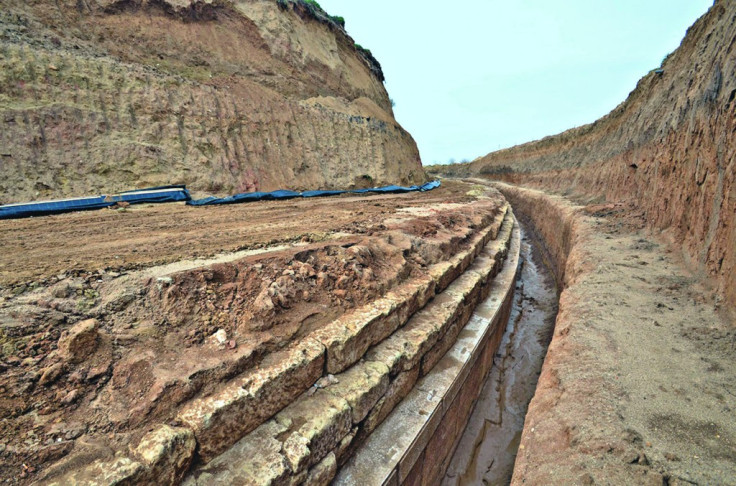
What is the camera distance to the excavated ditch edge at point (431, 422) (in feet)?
7.61

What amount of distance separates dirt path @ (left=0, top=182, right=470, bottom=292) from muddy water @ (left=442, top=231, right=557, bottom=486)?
10.2ft

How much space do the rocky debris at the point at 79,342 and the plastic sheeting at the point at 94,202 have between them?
5880mm

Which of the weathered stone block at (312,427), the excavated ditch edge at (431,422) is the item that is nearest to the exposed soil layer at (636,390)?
the excavated ditch edge at (431,422)

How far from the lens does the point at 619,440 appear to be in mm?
1926

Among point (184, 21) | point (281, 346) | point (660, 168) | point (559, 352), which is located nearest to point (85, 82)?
point (184, 21)

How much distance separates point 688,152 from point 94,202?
1111 centimetres

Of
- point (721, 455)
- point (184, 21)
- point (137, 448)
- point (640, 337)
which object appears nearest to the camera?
point (137, 448)

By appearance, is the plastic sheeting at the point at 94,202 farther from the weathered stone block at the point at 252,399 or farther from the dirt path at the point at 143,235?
the weathered stone block at the point at 252,399

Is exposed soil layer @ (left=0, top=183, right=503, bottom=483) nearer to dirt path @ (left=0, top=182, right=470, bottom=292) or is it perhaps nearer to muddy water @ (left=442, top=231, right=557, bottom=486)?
dirt path @ (left=0, top=182, right=470, bottom=292)

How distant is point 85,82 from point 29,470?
9372mm

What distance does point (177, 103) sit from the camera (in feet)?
27.8

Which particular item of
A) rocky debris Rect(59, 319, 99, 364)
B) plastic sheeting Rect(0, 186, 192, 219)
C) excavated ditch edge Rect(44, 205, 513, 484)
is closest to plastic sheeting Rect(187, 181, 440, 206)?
plastic sheeting Rect(0, 186, 192, 219)

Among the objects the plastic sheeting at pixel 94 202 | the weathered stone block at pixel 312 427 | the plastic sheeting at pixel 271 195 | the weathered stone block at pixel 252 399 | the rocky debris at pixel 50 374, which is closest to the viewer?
the rocky debris at pixel 50 374

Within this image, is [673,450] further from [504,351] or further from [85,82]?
[85,82]
